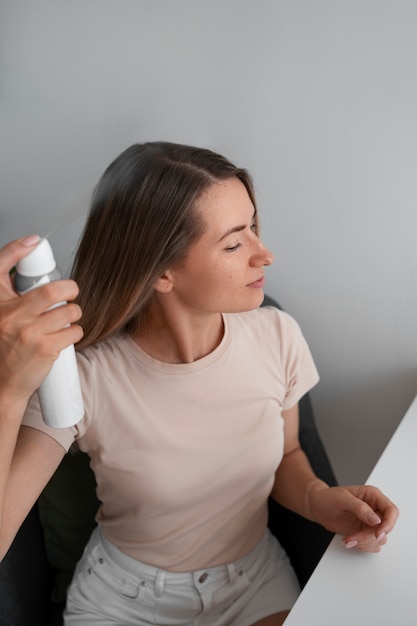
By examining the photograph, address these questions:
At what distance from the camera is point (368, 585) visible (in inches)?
31.7

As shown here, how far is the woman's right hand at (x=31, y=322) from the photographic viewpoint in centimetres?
Result: 66

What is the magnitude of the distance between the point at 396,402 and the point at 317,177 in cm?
44

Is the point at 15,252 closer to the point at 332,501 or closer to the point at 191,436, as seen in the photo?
the point at 191,436

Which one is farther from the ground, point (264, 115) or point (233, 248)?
point (264, 115)

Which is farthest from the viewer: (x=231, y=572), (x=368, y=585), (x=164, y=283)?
(x=231, y=572)

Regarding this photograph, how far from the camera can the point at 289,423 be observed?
1.11m

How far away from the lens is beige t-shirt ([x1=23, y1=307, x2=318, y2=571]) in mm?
974

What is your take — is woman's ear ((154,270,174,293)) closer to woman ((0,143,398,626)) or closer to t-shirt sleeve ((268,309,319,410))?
woman ((0,143,398,626))

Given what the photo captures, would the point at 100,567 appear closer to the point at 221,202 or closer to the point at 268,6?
the point at 221,202

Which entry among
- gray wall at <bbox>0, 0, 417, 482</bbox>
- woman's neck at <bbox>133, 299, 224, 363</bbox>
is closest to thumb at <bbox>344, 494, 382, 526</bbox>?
woman's neck at <bbox>133, 299, 224, 363</bbox>

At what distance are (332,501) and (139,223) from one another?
1.44ft

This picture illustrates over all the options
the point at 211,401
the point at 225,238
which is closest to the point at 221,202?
the point at 225,238

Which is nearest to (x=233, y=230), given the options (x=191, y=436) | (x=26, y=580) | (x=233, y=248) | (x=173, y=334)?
(x=233, y=248)

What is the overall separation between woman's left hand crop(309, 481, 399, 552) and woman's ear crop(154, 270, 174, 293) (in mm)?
347
